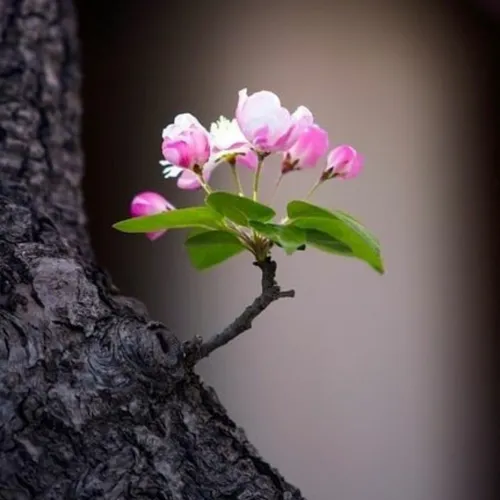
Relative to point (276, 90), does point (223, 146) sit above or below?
below

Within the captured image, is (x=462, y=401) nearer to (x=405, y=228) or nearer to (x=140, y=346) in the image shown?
(x=405, y=228)

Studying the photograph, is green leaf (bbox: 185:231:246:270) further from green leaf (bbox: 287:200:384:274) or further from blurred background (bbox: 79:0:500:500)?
blurred background (bbox: 79:0:500:500)

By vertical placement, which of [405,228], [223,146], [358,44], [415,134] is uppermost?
[358,44]

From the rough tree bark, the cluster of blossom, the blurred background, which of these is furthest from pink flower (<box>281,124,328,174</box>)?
the blurred background

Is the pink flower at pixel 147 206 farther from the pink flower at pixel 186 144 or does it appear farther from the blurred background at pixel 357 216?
the blurred background at pixel 357 216

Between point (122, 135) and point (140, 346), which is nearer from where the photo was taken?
point (140, 346)

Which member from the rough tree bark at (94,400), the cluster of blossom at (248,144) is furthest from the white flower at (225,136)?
the rough tree bark at (94,400)

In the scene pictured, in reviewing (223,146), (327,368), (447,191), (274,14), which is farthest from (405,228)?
(223,146)

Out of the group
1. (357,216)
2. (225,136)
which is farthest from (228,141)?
(357,216)

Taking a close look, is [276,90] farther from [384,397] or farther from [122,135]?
[384,397]
